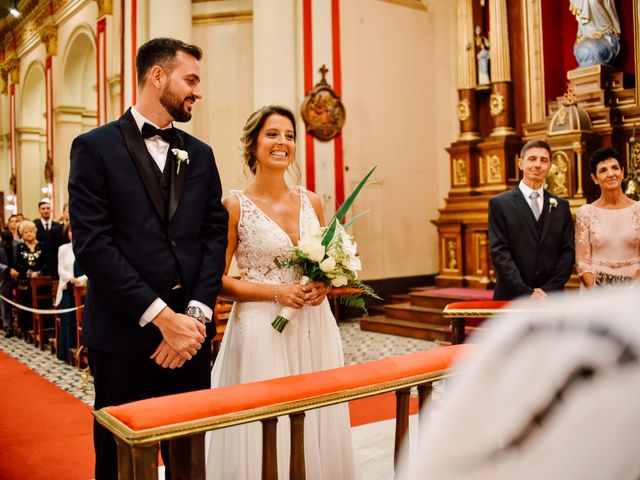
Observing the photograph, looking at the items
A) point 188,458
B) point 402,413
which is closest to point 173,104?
point 188,458

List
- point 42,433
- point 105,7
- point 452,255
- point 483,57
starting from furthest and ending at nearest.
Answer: point 105,7
point 483,57
point 452,255
point 42,433

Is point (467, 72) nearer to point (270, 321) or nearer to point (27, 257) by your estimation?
point (27, 257)

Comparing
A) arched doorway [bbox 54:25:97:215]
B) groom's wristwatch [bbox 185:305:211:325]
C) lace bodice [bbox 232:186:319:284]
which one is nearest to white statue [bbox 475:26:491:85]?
lace bodice [bbox 232:186:319:284]

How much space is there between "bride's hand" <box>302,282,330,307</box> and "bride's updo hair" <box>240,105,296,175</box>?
0.67 metres

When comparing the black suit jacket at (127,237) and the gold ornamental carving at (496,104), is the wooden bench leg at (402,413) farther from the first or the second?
the gold ornamental carving at (496,104)

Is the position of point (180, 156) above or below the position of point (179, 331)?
above

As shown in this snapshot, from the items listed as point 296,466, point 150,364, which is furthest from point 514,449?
point 150,364

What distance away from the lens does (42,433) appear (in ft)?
14.7

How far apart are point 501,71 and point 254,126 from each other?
7252 mm

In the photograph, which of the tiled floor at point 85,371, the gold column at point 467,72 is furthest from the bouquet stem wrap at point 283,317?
the gold column at point 467,72

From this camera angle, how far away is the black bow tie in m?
2.32

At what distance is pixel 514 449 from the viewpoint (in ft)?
1.72

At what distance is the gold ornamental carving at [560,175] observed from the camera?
26.7 ft

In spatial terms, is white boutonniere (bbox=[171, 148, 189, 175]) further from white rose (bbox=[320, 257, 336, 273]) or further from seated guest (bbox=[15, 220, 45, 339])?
seated guest (bbox=[15, 220, 45, 339])
